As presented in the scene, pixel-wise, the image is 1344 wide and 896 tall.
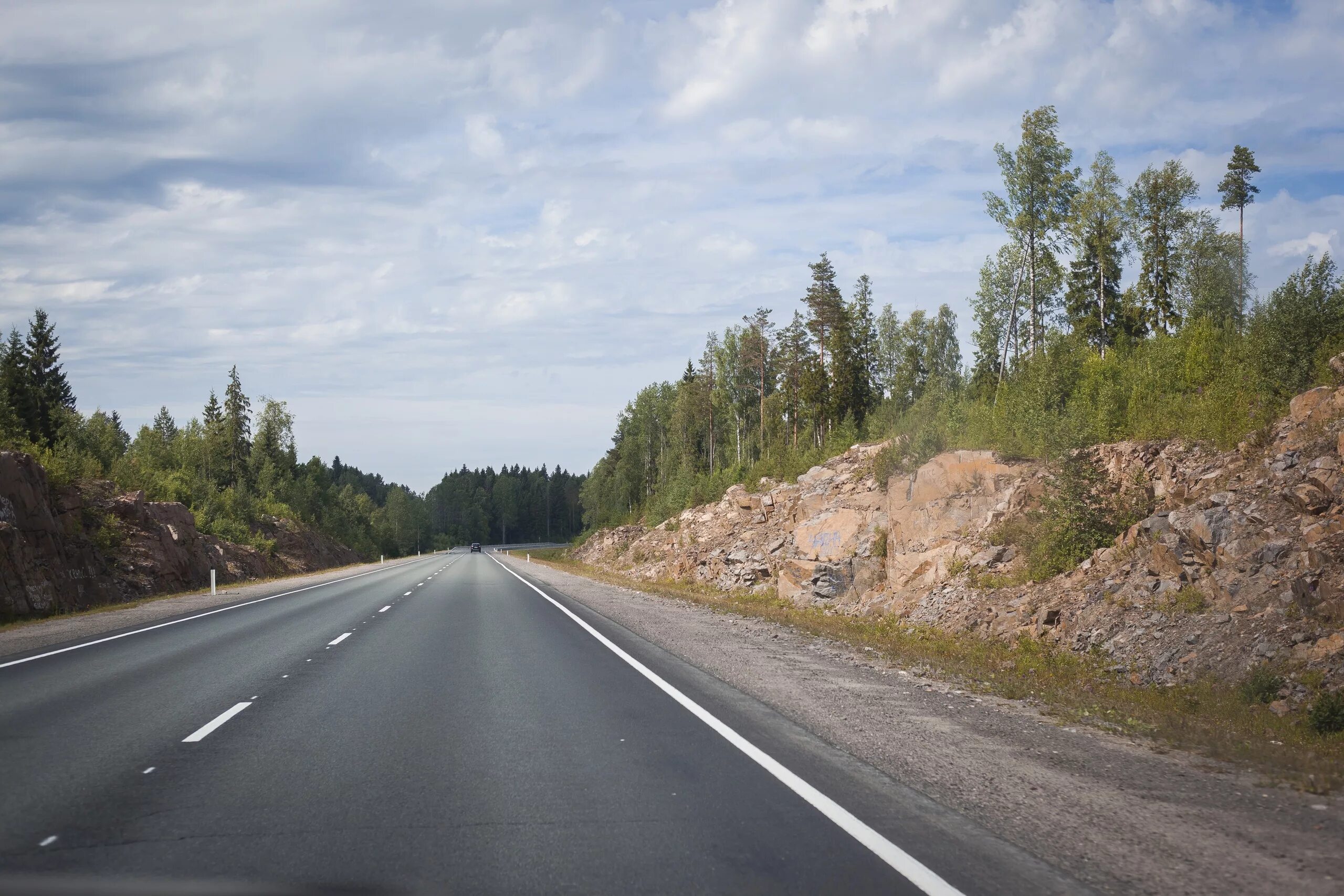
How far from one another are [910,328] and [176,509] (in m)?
61.8

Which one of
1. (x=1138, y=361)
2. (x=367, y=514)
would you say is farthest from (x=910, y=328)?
(x=367, y=514)

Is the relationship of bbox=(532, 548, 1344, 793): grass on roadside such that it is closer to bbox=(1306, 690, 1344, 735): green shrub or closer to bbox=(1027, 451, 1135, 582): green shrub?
bbox=(1306, 690, 1344, 735): green shrub

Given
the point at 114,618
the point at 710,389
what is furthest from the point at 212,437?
the point at 114,618

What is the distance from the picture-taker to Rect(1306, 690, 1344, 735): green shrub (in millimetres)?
8086

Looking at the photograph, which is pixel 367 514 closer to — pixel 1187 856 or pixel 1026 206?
pixel 1026 206

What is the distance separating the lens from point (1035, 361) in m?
28.6

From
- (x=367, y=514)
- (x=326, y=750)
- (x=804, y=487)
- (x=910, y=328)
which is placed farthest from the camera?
(x=367, y=514)

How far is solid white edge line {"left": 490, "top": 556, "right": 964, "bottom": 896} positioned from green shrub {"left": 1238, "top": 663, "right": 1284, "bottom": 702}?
587 cm

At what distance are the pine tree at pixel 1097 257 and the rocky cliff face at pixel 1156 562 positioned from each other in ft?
56.3

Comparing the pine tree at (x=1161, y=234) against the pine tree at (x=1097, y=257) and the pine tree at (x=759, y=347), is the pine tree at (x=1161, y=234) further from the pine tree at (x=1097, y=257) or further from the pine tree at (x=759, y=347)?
the pine tree at (x=759, y=347)

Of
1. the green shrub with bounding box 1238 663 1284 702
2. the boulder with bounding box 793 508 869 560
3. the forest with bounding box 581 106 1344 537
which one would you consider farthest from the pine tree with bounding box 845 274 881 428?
the green shrub with bounding box 1238 663 1284 702

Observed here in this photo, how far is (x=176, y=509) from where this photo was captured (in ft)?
147

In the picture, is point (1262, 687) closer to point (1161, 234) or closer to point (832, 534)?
point (832, 534)

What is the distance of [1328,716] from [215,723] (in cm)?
1057
